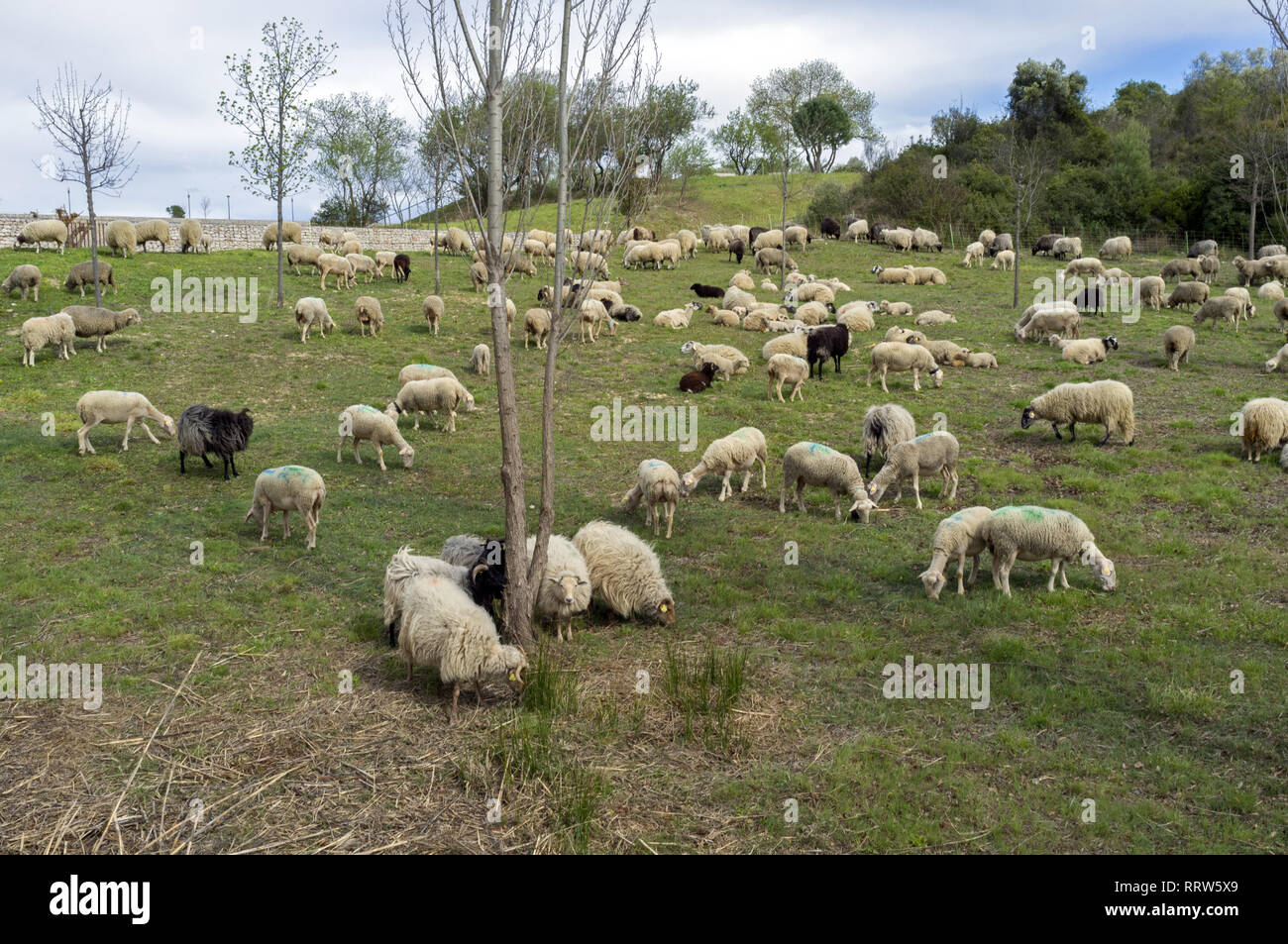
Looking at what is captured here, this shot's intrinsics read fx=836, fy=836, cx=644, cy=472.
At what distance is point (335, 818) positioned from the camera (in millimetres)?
6164

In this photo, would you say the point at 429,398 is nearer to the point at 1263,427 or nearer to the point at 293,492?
the point at 293,492

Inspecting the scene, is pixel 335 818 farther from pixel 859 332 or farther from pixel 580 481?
pixel 859 332

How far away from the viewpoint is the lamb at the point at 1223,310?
84.2ft

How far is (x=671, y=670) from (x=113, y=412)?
13057 mm

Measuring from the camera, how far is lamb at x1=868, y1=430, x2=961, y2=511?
13.7 meters

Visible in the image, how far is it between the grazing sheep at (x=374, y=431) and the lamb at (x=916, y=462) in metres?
8.46

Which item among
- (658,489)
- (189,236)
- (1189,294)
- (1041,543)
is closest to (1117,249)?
(1189,294)

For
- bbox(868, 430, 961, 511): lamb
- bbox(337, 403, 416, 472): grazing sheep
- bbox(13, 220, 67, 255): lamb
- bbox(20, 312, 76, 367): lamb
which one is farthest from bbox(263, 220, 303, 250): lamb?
bbox(868, 430, 961, 511): lamb

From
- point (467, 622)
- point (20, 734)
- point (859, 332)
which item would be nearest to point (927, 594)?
point (467, 622)

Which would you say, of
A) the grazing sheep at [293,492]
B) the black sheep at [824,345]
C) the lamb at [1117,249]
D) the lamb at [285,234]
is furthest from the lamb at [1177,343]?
the lamb at [285,234]

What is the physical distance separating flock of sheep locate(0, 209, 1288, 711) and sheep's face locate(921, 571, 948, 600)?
18 millimetres

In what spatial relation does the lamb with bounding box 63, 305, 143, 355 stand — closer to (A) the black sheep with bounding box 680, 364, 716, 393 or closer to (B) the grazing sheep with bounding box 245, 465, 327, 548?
(B) the grazing sheep with bounding box 245, 465, 327, 548

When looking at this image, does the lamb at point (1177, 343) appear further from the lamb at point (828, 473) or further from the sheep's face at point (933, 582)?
the sheep's face at point (933, 582)

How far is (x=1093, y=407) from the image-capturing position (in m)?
16.4
